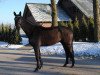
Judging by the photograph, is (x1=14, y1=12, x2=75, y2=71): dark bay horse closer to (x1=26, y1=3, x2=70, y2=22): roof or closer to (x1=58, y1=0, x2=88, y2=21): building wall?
(x1=58, y1=0, x2=88, y2=21): building wall

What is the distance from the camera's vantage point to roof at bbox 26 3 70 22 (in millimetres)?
41906

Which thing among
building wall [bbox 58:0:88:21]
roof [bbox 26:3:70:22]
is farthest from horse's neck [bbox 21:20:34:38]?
roof [bbox 26:3:70:22]

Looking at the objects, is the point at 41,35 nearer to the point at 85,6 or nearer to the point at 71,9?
the point at 85,6

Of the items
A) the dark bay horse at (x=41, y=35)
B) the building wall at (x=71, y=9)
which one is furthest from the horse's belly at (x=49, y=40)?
the building wall at (x=71, y=9)

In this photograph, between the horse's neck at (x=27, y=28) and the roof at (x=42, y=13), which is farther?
the roof at (x=42, y=13)

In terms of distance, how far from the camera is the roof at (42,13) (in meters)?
41.9

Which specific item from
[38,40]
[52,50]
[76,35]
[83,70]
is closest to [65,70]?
[83,70]

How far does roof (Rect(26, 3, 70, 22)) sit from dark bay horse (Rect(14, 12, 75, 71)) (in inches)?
1132

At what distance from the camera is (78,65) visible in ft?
42.6

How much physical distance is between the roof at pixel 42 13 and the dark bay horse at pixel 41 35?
28751 millimetres

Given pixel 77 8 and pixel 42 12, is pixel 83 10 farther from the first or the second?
pixel 42 12

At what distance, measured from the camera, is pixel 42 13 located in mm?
43094

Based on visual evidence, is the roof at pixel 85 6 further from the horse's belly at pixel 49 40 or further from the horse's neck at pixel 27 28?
the horse's neck at pixel 27 28

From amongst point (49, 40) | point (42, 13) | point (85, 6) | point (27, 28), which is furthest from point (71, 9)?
point (27, 28)
